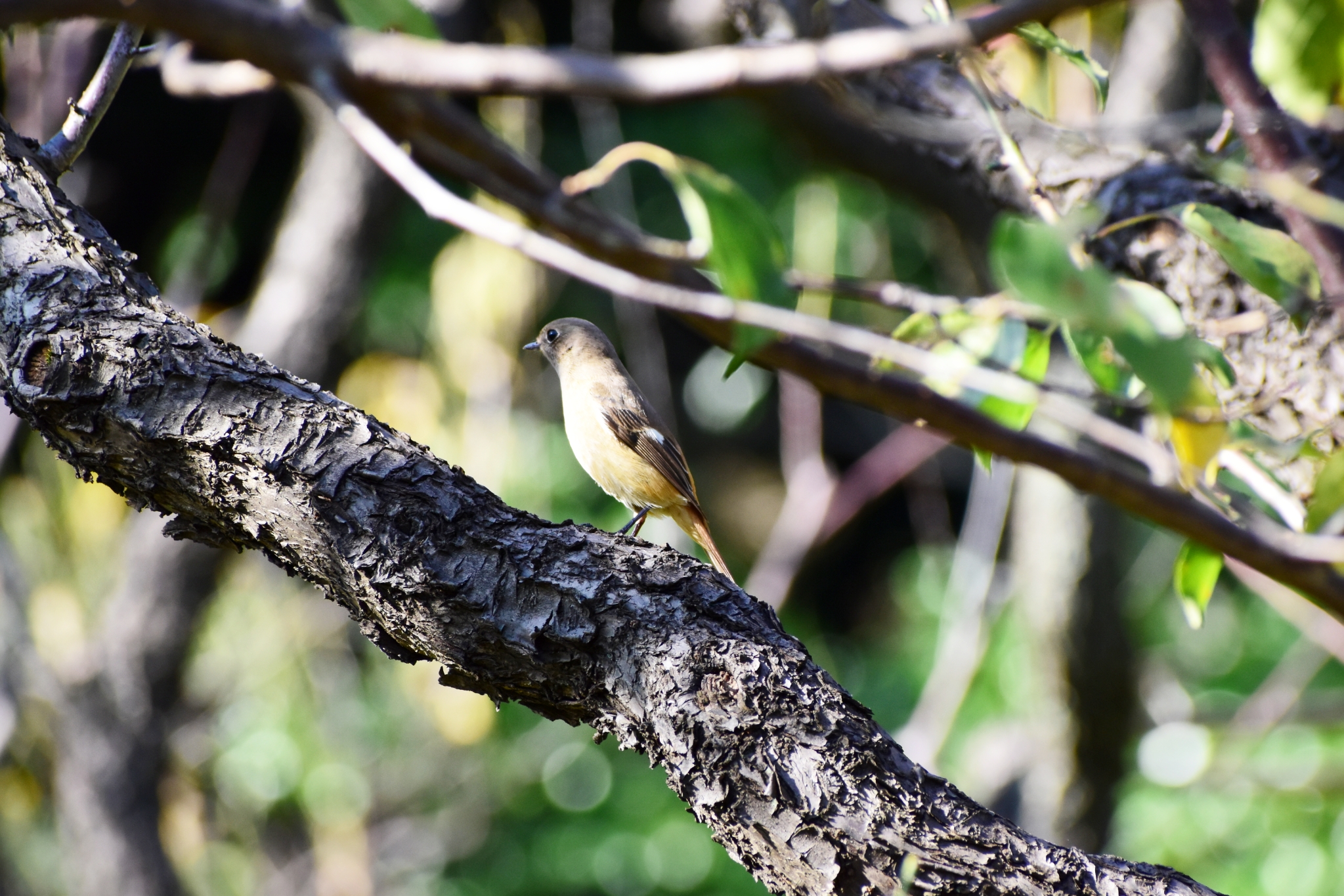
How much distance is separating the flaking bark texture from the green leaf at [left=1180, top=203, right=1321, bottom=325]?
90 centimetres

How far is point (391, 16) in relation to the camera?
77.7 inches

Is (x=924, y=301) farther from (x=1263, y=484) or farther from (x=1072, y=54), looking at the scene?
(x=1263, y=484)

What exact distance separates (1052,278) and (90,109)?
168 cm

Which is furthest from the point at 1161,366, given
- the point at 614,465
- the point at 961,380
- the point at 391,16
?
the point at 614,465

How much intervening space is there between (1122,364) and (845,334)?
3.28 feet

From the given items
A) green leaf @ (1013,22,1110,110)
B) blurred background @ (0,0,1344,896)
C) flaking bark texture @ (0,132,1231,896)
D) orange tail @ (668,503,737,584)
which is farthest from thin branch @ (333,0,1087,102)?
blurred background @ (0,0,1344,896)

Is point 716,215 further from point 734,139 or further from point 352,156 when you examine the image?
point 734,139

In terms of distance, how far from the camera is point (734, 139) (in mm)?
7258

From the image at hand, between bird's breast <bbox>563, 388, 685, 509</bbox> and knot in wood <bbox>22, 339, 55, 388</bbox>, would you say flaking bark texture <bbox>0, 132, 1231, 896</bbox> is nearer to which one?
knot in wood <bbox>22, 339, 55, 388</bbox>

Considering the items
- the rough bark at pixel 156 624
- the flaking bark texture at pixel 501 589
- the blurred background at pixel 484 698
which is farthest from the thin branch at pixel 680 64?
the rough bark at pixel 156 624

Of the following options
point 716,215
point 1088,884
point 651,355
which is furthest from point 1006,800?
point 716,215

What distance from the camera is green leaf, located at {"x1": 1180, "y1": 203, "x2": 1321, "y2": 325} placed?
5.49 ft

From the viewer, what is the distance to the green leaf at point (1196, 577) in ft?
6.64

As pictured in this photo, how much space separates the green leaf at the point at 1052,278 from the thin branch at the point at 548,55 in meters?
0.23
